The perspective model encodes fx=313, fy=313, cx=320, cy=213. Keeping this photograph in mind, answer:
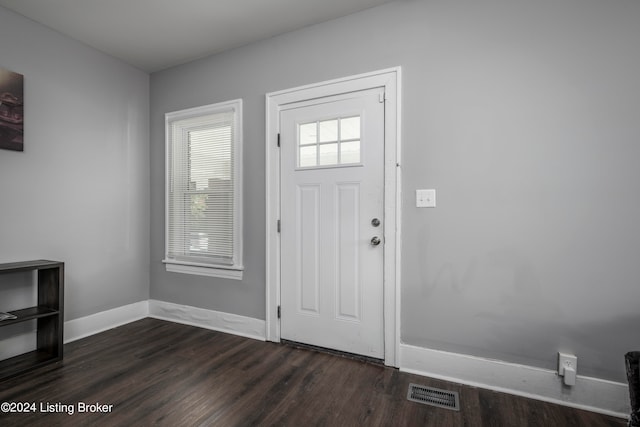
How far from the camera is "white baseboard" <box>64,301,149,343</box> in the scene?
285cm

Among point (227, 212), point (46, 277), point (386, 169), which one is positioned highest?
point (386, 169)

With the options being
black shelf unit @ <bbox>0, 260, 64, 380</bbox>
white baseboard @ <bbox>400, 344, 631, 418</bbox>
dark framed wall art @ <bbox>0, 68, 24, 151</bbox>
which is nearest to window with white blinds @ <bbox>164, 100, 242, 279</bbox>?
black shelf unit @ <bbox>0, 260, 64, 380</bbox>

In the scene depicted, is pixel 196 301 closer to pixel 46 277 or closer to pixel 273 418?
pixel 46 277

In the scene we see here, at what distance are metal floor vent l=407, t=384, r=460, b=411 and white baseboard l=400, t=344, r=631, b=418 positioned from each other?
184mm

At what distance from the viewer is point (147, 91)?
3570mm

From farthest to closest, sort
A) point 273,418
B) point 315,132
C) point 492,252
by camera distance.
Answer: point 315,132, point 492,252, point 273,418

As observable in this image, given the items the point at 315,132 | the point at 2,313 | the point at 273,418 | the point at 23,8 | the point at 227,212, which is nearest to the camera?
the point at 273,418

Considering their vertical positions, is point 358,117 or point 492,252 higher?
point 358,117

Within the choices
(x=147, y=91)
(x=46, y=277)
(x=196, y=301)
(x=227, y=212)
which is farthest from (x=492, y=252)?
(x=147, y=91)

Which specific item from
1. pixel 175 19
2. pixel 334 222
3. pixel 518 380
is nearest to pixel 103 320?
pixel 334 222

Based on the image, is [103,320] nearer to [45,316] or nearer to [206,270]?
[45,316]

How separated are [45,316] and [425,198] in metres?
2.99

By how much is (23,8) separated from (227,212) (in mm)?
2218

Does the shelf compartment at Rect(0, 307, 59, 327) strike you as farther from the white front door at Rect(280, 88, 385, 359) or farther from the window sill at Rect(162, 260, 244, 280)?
the white front door at Rect(280, 88, 385, 359)
